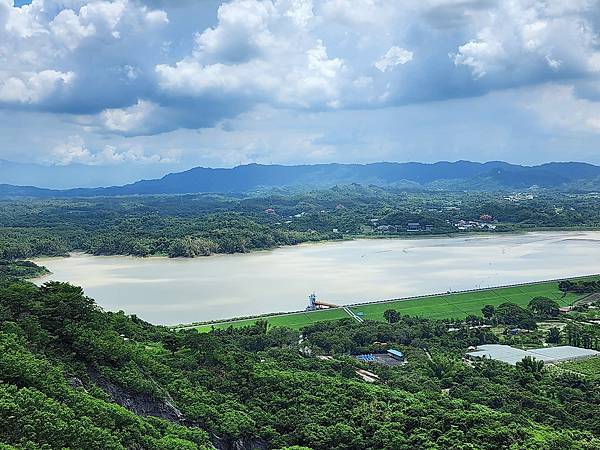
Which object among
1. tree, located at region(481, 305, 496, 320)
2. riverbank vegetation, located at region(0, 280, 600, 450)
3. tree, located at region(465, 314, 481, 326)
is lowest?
tree, located at region(465, 314, 481, 326)

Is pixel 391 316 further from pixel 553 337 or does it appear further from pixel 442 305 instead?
pixel 553 337

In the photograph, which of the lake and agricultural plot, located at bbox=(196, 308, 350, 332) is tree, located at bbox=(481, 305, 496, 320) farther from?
agricultural plot, located at bbox=(196, 308, 350, 332)

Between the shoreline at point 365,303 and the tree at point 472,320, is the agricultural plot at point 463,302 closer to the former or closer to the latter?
the shoreline at point 365,303

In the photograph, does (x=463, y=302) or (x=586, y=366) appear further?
(x=463, y=302)

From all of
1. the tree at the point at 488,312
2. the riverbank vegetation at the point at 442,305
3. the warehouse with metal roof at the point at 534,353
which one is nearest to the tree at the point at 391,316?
the riverbank vegetation at the point at 442,305

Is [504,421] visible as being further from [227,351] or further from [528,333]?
[528,333]

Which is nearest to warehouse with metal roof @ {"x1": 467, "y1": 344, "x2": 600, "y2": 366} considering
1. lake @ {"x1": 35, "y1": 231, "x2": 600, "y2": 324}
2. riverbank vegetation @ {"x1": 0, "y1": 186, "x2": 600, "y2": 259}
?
lake @ {"x1": 35, "y1": 231, "x2": 600, "y2": 324}

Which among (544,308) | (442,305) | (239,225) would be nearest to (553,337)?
(544,308)
